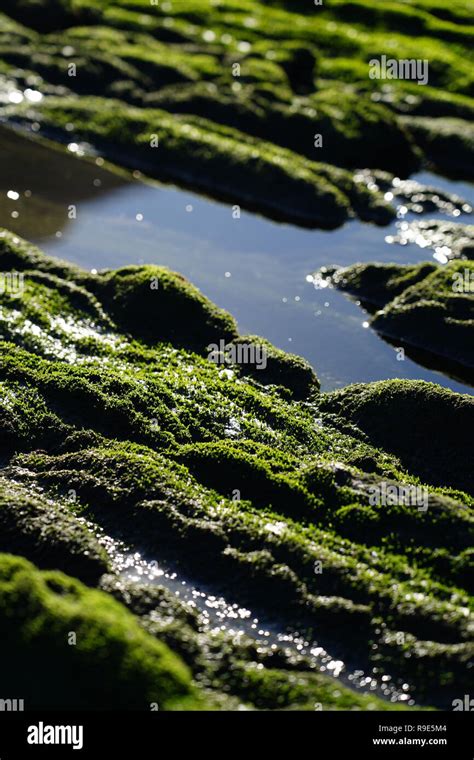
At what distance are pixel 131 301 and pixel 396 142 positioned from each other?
17.9 meters

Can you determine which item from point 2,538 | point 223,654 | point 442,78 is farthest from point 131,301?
point 442,78

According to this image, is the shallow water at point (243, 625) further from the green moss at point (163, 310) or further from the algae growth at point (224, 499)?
the green moss at point (163, 310)

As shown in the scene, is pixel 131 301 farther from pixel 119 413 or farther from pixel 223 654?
pixel 223 654

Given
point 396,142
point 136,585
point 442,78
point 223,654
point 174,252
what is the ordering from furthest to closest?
1. point 442,78
2. point 396,142
3. point 174,252
4. point 136,585
5. point 223,654

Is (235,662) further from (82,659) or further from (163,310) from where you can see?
(163,310)

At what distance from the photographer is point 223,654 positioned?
1273cm

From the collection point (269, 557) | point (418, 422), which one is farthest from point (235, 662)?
point (418, 422)

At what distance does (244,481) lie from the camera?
1605cm

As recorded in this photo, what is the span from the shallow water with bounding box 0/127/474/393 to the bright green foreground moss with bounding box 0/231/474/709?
10.2ft

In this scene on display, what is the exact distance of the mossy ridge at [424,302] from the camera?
2330cm

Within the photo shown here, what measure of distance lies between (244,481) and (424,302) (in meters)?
10.2

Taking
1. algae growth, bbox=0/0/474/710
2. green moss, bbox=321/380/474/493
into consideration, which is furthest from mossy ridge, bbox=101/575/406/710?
green moss, bbox=321/380/474/493

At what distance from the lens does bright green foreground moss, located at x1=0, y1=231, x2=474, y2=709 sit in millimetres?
13453

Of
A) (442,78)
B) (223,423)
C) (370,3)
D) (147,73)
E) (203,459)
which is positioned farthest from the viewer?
(370,3)
